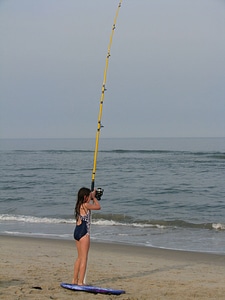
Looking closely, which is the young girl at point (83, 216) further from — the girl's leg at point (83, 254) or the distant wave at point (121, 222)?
the distant wave at point (121, 222)

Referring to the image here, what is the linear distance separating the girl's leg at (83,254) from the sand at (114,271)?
0.27m

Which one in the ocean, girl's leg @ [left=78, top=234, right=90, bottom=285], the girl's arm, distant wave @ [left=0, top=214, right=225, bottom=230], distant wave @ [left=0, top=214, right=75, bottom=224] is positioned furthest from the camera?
distant wave @ [left=0, top=214, right=75, bottom=224]

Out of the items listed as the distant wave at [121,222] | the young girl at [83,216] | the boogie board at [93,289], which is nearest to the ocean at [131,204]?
the distant wave at [121,222]

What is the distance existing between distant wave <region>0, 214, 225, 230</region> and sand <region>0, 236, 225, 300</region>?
12.5 ft

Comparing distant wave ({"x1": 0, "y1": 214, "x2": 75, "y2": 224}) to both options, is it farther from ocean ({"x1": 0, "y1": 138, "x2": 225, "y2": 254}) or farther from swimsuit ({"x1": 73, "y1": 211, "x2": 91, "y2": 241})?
swimsuit ({"x1": 73, "y1": 211, "x2": 91, "y2": 241})

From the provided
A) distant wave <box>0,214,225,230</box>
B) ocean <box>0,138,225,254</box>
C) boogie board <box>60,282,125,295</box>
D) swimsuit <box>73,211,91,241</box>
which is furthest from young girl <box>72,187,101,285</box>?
distant wave <box>0,214,225,230</box>

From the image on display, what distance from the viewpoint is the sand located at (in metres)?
6.49

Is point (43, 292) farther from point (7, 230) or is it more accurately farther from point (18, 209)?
point (18, 209)

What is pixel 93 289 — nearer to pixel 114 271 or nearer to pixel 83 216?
pixel 83 216

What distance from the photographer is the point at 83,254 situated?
6480mm

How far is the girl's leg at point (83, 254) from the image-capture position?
6.44 meters

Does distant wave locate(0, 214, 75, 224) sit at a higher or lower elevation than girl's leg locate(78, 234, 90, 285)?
lower

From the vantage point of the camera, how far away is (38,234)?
1345 cm

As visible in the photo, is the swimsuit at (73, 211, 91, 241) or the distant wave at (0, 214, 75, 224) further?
the distant wave at (0, 214, 75, 224)
